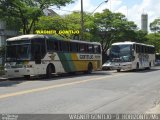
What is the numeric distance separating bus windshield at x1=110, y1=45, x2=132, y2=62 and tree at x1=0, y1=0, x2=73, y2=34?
22.7 feet

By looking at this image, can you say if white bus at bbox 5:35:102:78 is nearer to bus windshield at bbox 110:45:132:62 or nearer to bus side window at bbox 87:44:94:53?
bus side window at bbox 87:44:94:53

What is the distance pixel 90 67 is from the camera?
3650cm

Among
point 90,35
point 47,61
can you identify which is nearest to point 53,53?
point 47,61

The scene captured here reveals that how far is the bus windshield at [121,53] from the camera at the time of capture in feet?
130

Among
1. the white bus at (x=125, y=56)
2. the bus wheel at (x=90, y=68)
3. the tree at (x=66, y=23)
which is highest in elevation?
the tree at (x=66, y=23)

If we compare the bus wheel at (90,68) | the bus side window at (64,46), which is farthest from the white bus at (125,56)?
the bus side window at (64,46)

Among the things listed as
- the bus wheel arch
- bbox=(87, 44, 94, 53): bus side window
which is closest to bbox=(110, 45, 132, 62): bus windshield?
bbox=(87, 44, 94, 53): bus side window

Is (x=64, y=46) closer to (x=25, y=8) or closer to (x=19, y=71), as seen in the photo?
(x=19, y=71)

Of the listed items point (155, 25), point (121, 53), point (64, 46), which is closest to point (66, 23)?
point (121, 53)

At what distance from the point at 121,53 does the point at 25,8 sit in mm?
10253

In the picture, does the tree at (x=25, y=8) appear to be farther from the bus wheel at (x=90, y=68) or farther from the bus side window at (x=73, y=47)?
the bus wheel at (x=90, y=68)

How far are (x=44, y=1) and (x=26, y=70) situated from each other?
48.3ft

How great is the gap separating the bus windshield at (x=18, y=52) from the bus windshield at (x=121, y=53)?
1467 centimetres

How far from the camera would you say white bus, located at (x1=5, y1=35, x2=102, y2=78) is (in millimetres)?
26672
